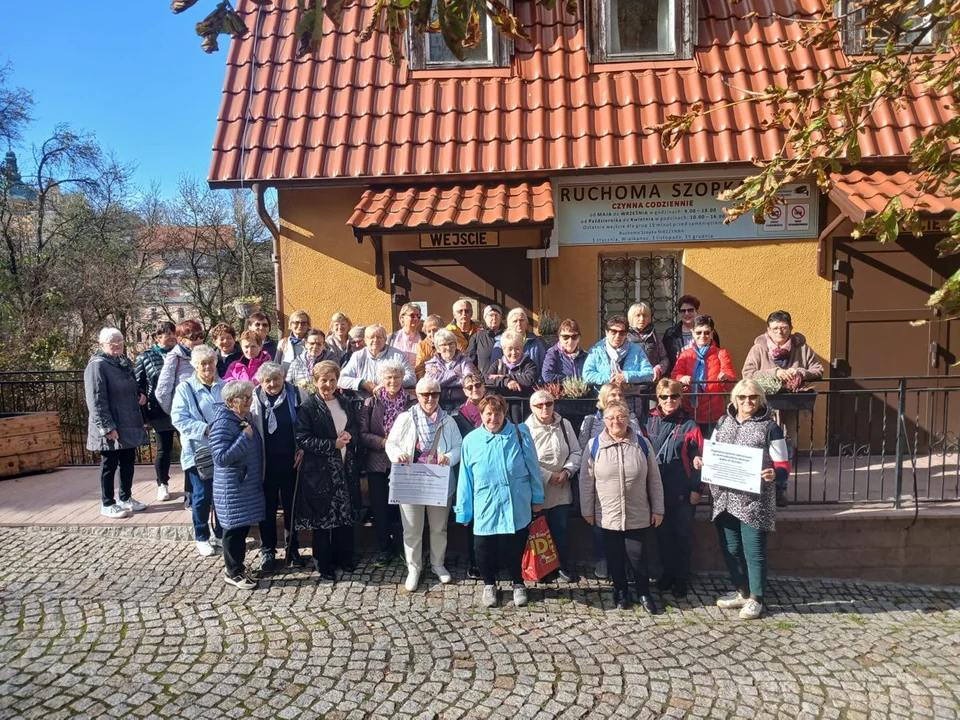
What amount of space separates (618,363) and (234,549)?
3.38m

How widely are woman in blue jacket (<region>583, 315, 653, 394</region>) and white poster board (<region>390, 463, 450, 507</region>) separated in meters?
1.55

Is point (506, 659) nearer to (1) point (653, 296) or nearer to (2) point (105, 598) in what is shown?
(2) point (105, 598)

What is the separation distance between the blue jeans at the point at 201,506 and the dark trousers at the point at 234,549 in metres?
0.54

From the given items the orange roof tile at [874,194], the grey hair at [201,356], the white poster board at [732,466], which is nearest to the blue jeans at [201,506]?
the grey hair at [201,356]

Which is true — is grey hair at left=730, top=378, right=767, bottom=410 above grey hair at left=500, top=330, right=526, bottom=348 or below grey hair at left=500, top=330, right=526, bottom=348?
below

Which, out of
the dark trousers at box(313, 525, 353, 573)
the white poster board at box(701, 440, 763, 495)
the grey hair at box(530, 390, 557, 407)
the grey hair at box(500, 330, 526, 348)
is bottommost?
the dark trousers at box(313, 525, 353, 573)

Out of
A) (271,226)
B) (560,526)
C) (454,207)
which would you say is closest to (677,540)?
(560,526)

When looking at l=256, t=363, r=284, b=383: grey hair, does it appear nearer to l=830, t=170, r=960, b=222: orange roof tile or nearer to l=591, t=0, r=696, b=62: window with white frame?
l=830, t=170, r=960, b=222: orange roof tile

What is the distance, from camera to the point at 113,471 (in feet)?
20.7

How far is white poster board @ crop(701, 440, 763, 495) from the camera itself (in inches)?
181

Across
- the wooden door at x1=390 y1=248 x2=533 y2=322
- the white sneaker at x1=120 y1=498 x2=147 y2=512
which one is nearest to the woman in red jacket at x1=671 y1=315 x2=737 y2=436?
the wooden door at x1=390 y1=248 x2=533 y2=322

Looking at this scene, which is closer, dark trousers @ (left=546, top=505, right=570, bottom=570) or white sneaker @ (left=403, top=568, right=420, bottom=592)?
white sneaker @ (left=403, top=568, right=420, bottom=592)

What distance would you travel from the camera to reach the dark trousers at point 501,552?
191 inches

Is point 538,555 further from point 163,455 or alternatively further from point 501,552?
point 163,455
